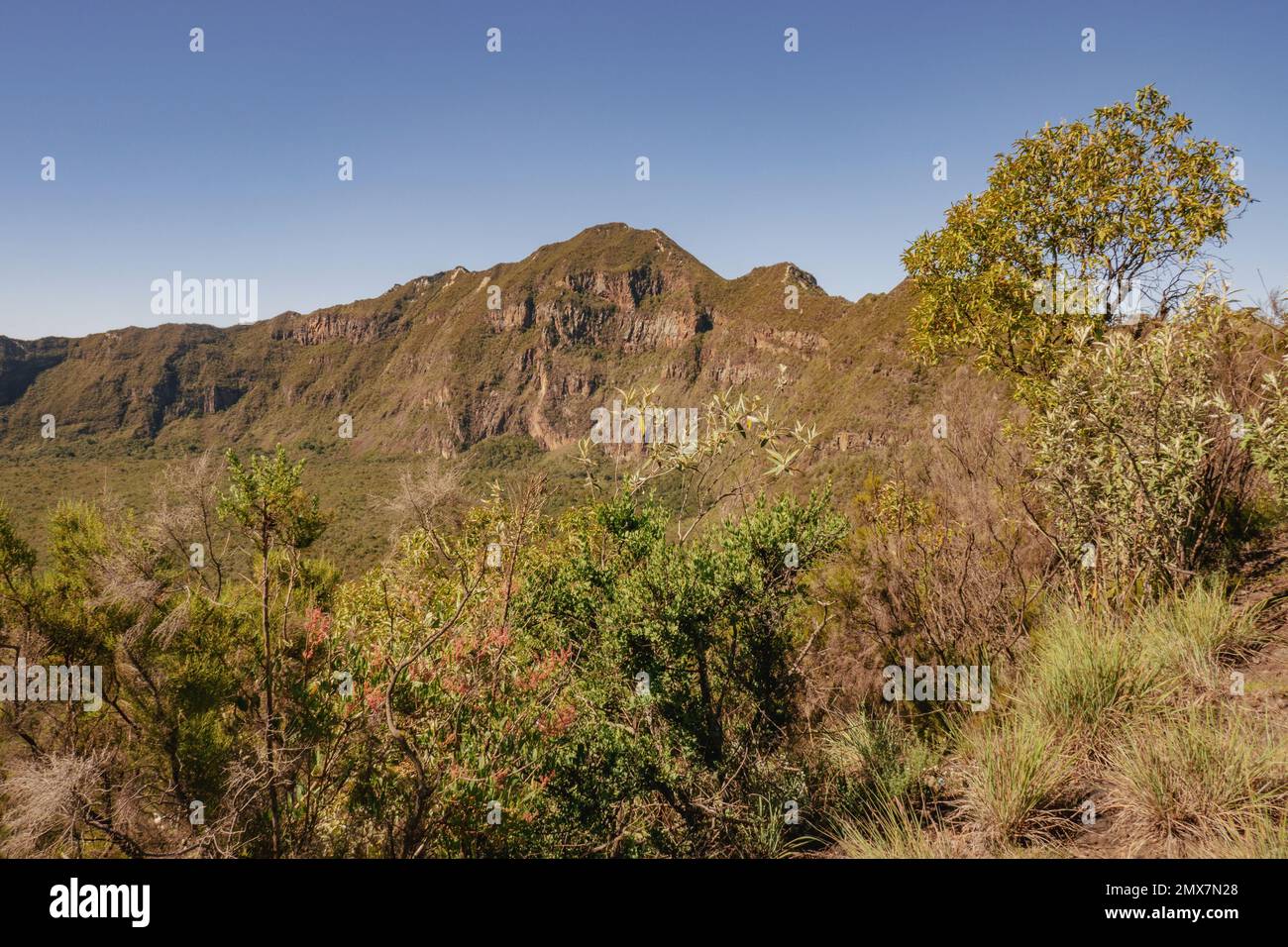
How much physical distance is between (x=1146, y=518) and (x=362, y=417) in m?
194

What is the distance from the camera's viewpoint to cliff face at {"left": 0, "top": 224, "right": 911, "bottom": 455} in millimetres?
152750

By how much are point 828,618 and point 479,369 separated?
18357 centimetres

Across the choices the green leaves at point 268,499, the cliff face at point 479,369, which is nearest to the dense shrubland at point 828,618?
the green leaves at point 268,499

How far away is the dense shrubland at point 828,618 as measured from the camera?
3998 millimetres

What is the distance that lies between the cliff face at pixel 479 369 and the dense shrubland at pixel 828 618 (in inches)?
5079

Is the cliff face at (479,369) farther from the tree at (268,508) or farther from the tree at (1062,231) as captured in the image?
the tree at (268,508)

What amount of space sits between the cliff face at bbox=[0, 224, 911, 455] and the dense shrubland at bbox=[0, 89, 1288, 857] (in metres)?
129

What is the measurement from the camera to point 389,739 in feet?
14.8

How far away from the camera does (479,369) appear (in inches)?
7057

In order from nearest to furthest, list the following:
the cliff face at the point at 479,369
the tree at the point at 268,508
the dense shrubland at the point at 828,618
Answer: the dense shrubland at the point at 828,618, the tree at the point at 268,508, the cliff face at the point at 479,369

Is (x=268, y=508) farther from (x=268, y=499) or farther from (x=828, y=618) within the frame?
(x=828, y=618)

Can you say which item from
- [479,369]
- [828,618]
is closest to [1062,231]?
[828,618]

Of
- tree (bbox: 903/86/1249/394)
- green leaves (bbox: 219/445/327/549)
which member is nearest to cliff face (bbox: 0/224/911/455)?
tree (bbox: 903/86/1249/394)
